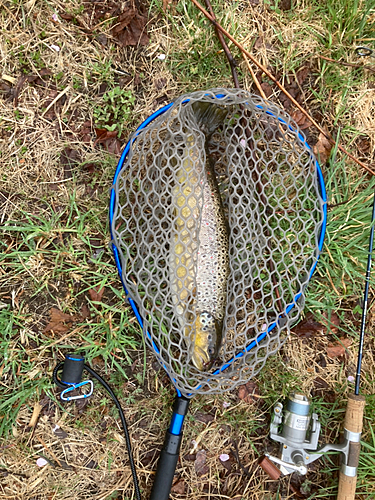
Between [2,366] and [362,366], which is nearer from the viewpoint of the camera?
[2,366]

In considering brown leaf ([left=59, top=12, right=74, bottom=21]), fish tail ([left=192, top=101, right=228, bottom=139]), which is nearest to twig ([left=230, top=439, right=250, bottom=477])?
fish tail ([left=192, top=101, right=228, bottom=139])

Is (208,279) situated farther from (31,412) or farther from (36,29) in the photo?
(36,29)

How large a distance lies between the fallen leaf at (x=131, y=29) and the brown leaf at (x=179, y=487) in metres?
2.34

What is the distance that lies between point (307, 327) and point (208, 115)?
1.26 metres

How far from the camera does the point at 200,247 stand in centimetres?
188

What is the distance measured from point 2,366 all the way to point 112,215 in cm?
96

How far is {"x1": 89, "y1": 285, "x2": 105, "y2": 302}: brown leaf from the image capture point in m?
1.99

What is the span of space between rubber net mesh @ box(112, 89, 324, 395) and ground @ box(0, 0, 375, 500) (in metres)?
0.21

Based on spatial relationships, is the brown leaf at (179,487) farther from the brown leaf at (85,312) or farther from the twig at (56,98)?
the twig at (56,98)

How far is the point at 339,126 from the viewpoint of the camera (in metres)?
2.22

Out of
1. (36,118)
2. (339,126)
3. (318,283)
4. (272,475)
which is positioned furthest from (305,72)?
(272,475)

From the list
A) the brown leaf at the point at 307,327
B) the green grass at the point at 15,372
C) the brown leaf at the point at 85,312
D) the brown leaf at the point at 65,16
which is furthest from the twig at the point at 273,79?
the green grass at the point at 15,372

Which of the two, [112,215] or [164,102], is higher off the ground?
[164,102]

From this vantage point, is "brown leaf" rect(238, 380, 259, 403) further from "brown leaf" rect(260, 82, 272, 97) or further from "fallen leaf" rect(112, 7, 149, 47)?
"fallen leaf" rect(112, 7, 149, 47)
